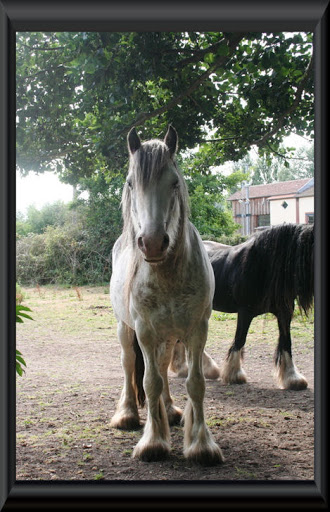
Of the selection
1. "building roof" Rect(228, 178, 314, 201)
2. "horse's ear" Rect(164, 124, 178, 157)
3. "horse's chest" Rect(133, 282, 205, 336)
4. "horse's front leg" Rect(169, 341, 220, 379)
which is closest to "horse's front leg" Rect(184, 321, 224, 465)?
"horse's chest" Rect(133, 282, 205, 336)

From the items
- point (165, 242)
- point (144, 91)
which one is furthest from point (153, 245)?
point (144, 91)

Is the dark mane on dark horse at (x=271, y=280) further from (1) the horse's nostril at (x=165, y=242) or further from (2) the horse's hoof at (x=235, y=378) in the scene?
(1) the horse's nostril at (x=165, y=242)

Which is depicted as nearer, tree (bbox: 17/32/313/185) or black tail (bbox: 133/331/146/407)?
tree (bbox: 17/32/313/185)

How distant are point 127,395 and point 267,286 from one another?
70.7 inches

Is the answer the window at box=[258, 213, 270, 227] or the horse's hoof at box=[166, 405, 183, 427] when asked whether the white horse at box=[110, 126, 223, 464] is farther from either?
the window at box=[258, 213, 270, 227]

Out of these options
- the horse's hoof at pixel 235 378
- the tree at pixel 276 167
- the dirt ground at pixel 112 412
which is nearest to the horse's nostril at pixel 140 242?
the dirt ground at pixel 112 412

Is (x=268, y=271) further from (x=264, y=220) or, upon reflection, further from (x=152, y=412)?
(x=152, y=412)

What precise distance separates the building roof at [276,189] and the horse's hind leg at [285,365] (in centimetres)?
127

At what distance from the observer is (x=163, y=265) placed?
2.77m

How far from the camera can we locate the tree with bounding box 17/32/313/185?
325 cm

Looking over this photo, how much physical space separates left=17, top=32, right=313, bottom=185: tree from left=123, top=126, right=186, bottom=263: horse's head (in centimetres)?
93

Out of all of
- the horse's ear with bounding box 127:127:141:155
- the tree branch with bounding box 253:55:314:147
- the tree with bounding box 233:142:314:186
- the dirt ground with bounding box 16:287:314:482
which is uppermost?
the tree branch with bounding box 253:55:314:147

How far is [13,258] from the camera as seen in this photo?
6.77ft

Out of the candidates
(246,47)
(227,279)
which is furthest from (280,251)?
(246,47)
